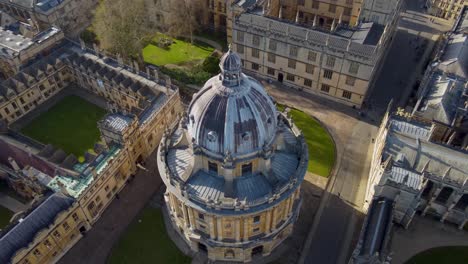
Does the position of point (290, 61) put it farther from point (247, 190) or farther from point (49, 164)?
point (49, 164)

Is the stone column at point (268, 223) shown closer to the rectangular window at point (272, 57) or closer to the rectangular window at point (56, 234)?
the rectangular window at point (56, 234)

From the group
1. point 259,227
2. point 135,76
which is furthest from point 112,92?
point 259,227

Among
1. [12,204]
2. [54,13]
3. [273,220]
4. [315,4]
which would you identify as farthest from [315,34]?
[54,13]

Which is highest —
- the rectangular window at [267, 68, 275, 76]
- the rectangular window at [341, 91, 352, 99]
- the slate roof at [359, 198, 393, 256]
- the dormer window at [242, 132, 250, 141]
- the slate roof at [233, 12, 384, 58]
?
the dormer window at [242, 132, 250, 141]

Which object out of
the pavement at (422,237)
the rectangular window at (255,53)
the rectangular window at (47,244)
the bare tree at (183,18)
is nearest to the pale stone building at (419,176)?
the pavement at (422,237)

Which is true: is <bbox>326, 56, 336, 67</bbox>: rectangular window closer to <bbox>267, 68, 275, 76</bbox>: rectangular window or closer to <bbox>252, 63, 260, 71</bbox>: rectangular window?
<bbox>267, 68, 275, 76</bbox>: rectangular window

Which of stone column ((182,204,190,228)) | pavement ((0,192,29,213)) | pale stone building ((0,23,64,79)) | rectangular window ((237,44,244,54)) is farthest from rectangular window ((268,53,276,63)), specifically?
pavement ((0,192,29,213))
